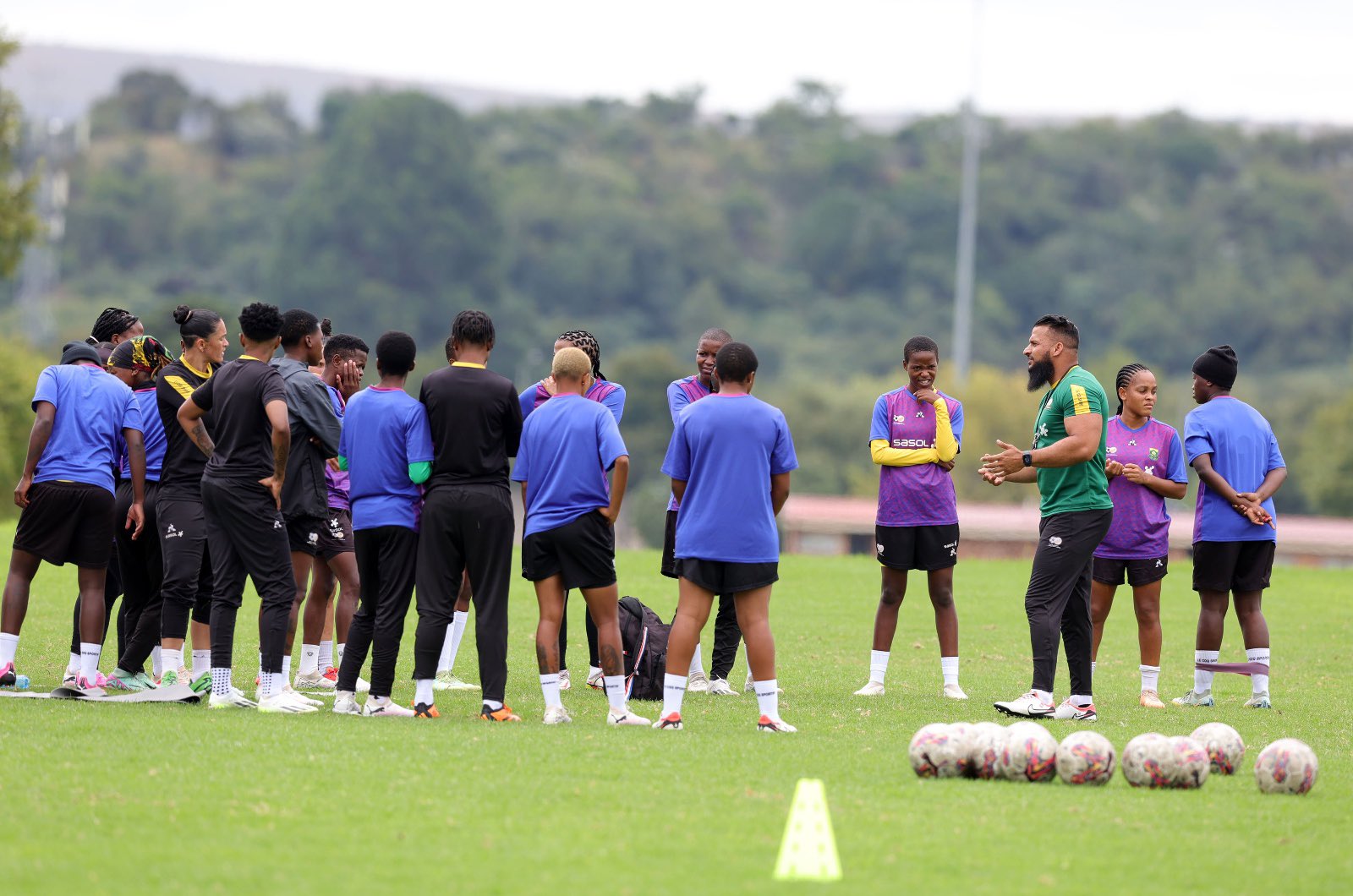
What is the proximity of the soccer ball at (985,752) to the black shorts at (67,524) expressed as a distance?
5924mm

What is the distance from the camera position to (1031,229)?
156 m

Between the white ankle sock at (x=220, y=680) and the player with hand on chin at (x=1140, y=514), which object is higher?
the player with hand on chin at (x=1140, y=514)

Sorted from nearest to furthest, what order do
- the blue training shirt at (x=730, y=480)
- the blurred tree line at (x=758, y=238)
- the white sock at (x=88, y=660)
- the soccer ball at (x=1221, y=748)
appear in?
→ the soccer ball at (x=1221, y=748) → the blue training shirt at (x=730, y=480) → the white sock at (x=88, y=660) → the blurred tree line at (x=758, y=238)

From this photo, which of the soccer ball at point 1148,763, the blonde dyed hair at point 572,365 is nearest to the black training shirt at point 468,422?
the blonde dyed hair at point 572,365

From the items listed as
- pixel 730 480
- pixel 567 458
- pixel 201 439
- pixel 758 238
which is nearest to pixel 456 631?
pixel 201 439

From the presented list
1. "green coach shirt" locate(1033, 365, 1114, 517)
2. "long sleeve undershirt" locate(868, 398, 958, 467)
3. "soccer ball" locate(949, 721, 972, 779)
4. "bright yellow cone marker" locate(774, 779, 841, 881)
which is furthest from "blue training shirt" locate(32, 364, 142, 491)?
"bright yellow cone marker" locate(774, 779, 841, 881)

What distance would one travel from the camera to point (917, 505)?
1270 centimetres

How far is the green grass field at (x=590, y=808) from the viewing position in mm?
7035

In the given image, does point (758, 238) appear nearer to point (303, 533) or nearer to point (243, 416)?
point (303, 533)

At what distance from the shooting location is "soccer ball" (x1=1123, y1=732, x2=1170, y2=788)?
896 centimetres

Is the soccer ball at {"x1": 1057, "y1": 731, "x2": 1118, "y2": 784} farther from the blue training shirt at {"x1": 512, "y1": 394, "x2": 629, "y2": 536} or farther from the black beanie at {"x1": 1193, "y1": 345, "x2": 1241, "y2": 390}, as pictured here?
the black beanie at {"x1": 1193, "y1": 345, "x2": 1241, "y2": 390}

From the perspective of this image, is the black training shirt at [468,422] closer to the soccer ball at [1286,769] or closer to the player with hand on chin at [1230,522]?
the soccer ball at [1286,769]

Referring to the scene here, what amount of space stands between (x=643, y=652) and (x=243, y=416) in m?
3.31

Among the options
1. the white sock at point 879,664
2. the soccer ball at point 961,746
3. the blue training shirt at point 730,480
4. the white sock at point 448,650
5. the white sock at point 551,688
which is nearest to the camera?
the soccer ball at point 961,746
